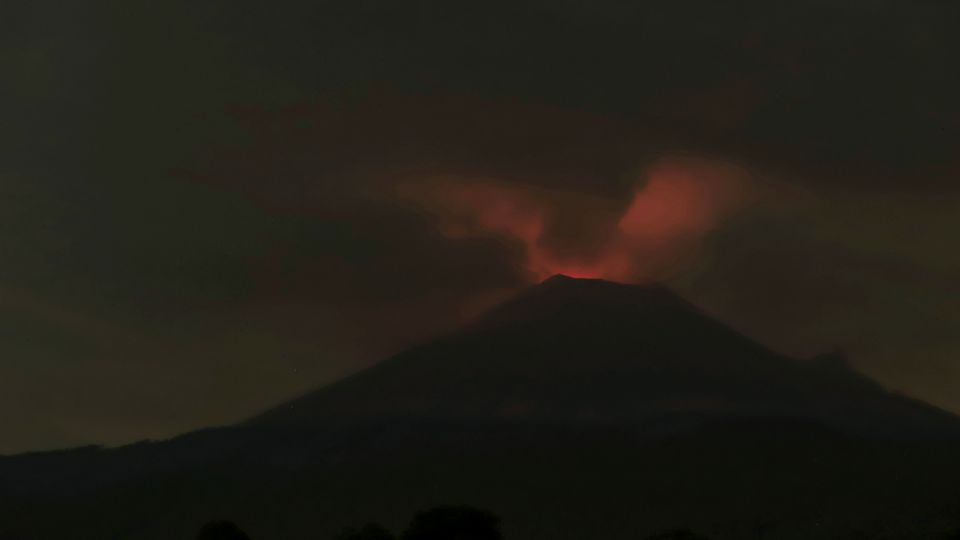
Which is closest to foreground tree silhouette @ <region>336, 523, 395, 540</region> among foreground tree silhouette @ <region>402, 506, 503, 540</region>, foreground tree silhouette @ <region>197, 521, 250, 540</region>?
foreground tree silhouette @ <region>402, 506, 503, 540</region>

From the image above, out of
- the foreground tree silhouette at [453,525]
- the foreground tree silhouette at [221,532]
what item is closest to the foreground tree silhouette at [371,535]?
the foreground tree silhouette at [453,525]

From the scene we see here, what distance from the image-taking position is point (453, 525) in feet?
266

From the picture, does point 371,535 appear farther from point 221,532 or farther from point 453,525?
point 221,532

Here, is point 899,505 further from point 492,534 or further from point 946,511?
point 492,534

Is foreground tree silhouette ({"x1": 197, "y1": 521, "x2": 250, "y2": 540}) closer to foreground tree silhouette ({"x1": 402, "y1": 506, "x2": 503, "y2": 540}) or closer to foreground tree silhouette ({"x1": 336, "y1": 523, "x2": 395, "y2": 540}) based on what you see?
foreground tree silhouette ({"x1": 336, "y1": 523, "x2": 395, "y2": 540})

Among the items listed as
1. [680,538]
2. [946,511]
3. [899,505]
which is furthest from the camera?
[899,505]

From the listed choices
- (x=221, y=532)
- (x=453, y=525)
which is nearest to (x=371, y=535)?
(x=453, y=525)

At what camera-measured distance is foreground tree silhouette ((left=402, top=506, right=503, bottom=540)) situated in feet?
262

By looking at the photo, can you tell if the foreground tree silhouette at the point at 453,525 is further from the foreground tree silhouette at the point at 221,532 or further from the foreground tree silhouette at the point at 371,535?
the foreground tree silhouette at the point at 221,532

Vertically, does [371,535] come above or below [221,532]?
below

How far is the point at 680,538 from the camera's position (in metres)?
77.2

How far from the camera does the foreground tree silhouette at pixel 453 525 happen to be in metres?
79.8

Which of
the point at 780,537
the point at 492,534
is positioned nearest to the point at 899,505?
the point at 780,537

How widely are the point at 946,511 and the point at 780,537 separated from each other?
2925cm
